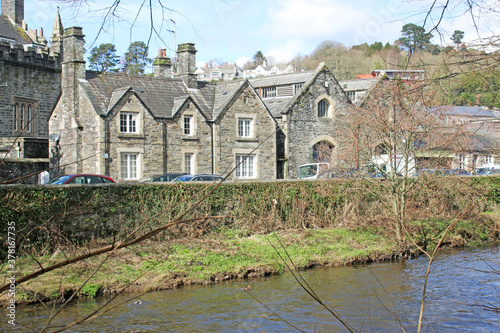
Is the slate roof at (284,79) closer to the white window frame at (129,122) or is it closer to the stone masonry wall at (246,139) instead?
the stone masonry wall at (246,139)

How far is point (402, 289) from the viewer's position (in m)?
12.1

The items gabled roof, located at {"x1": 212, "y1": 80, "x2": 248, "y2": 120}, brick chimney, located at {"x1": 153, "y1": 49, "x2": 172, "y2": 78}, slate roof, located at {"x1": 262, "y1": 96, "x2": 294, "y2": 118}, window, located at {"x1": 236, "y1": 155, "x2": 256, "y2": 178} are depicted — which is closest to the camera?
window, located at {"x1": 236, "y1": 155, "x2": 256, "y2": 178}

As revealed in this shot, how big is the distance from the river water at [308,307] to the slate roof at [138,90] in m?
19.5

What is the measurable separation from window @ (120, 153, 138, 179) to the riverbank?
14.3 m

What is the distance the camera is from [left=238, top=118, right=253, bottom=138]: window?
3381 cm

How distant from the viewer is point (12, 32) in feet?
135

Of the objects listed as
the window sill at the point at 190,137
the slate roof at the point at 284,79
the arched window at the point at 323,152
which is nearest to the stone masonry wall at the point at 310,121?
the arched window at the point at 323,152

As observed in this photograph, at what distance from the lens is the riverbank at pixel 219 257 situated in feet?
39.0

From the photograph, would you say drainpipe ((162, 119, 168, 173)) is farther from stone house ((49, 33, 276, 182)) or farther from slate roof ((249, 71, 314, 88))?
slate roof ((249, 71, 314, 88))

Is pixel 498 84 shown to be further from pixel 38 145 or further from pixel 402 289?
pixel 38 145

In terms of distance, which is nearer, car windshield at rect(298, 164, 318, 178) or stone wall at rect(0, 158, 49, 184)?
stone wall at rect(0, 158, 49, 184)

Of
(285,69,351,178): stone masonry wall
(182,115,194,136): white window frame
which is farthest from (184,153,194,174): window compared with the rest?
(285,69,351,178): stone masonry wall

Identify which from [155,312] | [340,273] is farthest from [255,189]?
[155,312]

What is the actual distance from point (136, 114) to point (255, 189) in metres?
14.6
